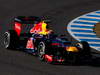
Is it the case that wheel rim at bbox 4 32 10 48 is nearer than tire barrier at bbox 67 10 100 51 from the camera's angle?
Yes

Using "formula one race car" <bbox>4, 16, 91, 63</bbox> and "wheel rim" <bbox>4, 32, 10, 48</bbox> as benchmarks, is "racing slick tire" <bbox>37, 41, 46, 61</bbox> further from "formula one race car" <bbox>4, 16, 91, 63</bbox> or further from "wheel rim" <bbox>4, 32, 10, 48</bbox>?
"wheel rim" <bbox>4, 32, 10, 48</bbox>

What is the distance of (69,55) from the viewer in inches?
538

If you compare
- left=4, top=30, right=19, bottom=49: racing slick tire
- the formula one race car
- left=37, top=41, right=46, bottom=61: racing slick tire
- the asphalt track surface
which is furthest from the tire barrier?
left=4, top=30, right=19, bottom=49: racing slick tire

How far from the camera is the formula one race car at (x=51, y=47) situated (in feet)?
44.7

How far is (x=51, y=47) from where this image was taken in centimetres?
1399

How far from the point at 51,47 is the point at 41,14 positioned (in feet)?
33.6

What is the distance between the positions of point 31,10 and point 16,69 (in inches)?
515

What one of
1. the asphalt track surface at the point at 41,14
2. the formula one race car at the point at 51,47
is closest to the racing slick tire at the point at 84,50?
the formula one race car at the point at 51,47

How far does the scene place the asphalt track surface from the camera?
40.8ft

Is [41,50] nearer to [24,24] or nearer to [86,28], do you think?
[24,24]

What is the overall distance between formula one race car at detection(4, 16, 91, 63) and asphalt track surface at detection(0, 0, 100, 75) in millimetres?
341

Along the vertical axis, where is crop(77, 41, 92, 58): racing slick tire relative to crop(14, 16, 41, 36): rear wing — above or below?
below

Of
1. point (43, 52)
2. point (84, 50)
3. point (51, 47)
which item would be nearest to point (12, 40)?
point (43, 52)

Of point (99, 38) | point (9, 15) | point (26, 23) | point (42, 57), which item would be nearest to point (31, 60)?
point (42, 57)
